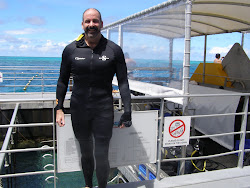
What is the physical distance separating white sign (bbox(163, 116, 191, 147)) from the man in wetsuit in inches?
34.1

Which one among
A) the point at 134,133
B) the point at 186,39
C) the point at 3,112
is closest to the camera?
the point at 134,133

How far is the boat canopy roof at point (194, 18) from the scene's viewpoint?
14.6ft

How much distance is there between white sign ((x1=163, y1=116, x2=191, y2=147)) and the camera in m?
2.97

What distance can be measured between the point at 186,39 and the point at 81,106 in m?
2.56

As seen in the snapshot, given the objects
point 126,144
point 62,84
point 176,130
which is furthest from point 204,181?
point 62,84

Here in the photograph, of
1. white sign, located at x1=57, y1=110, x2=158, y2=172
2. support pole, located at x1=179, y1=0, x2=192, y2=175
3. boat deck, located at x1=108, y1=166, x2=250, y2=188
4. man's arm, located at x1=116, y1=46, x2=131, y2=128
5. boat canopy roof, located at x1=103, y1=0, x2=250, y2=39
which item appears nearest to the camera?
man's arm, located at x1=116, y1=46, x2=131, y2=128

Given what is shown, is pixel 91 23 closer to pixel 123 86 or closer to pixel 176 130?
pixel 123 86

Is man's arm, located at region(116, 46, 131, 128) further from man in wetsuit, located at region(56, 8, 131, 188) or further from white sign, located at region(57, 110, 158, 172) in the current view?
white sign, located at region(57, 110, 158, 172)

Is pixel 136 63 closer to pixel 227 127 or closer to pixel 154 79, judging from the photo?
pixel 154 79

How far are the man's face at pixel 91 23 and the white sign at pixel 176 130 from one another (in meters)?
1.40

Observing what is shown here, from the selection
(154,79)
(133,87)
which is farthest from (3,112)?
(154,79)

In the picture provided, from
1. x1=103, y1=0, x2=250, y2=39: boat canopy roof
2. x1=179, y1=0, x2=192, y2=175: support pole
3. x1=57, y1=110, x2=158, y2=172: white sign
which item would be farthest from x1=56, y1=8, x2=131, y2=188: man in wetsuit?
x1=103, y1=0, x2=250, y2=39: boat canopy roof

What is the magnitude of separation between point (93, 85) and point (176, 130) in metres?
1.35

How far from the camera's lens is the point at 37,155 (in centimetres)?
1334
